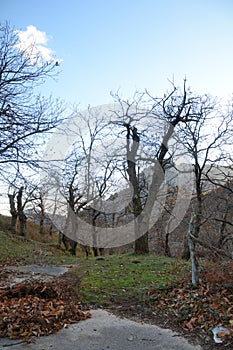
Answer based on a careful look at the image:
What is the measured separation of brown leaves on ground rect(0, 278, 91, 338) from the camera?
3.51m

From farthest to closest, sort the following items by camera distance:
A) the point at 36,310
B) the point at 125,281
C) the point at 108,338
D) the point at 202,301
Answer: the point at 125,281
the point at 202,301
the point at 36,310
the point at 108,338

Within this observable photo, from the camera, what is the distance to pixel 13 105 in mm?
7441

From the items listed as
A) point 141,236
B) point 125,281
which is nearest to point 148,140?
point 141,236

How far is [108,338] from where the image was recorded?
11.6ft

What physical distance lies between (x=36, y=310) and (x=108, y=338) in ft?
3.29

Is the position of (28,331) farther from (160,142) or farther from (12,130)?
(160,142)

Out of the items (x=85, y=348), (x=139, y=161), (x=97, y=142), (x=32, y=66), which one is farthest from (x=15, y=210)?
(x=85, y=348)

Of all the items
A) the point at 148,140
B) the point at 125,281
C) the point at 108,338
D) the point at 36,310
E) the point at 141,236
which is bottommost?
the point at 108,338

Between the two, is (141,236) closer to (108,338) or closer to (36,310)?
(36,310)

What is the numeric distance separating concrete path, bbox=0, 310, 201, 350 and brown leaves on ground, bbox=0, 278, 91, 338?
0.47ft

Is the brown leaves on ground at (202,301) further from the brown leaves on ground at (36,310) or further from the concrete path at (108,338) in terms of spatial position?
the brown leaves on ground at (36,310)

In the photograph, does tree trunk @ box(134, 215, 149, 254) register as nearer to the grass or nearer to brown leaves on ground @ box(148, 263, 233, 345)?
the grass

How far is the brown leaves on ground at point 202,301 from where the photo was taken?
12.6 feet

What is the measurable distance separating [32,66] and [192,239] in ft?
19.2
